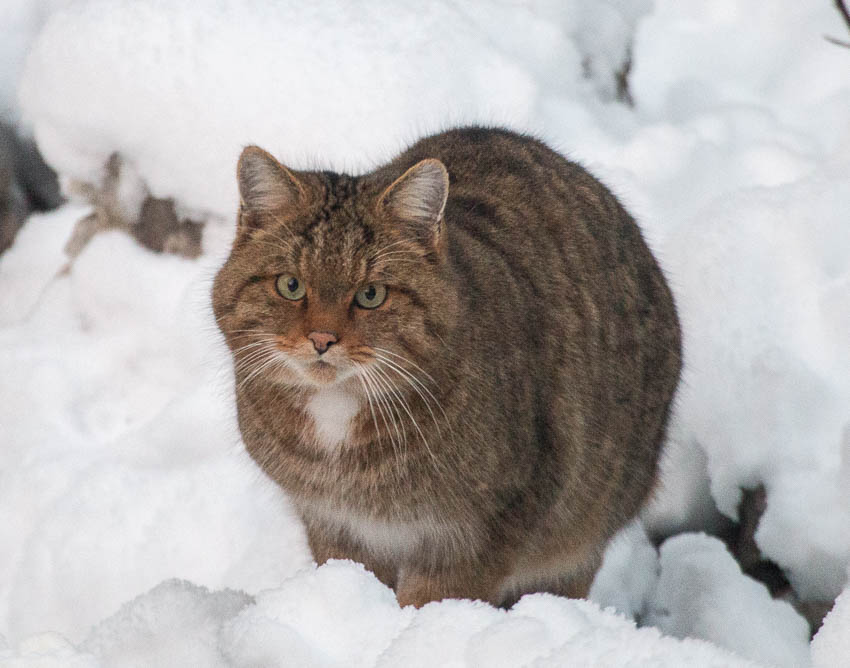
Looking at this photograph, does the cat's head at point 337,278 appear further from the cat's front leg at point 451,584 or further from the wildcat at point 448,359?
the cat's front leg at point 451,584

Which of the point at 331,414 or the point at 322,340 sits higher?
the point at 322,340

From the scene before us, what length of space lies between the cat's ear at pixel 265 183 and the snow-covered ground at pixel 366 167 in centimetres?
56

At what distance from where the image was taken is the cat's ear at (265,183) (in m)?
2.68

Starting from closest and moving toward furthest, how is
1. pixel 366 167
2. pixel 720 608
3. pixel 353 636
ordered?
1. pixel 353 636
2. pixel 720 608
3. pixel 366 167

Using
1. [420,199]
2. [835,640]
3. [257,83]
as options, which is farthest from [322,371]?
[257,83]

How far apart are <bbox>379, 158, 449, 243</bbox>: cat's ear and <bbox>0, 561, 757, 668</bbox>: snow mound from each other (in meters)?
0.89

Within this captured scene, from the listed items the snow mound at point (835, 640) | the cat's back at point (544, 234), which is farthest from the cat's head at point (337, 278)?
the snow mound at point (835, 640)

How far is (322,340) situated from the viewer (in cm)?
249

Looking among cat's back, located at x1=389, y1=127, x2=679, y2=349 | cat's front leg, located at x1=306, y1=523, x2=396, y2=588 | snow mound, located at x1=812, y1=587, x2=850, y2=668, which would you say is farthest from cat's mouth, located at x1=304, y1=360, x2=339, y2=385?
snow mound, located at x1=812, y1=587, x2=850, y2=668

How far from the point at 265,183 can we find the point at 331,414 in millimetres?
579

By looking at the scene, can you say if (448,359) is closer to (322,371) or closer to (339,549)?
(322,371)

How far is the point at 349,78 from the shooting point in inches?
175

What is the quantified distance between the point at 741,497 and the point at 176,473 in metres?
1.96

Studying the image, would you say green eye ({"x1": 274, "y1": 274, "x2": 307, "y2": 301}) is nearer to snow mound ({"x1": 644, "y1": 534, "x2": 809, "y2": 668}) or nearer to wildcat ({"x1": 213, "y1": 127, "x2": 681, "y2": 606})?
wildcat ({"x1": 213, "y1": 127, "x2": 681, "y2": 606})
